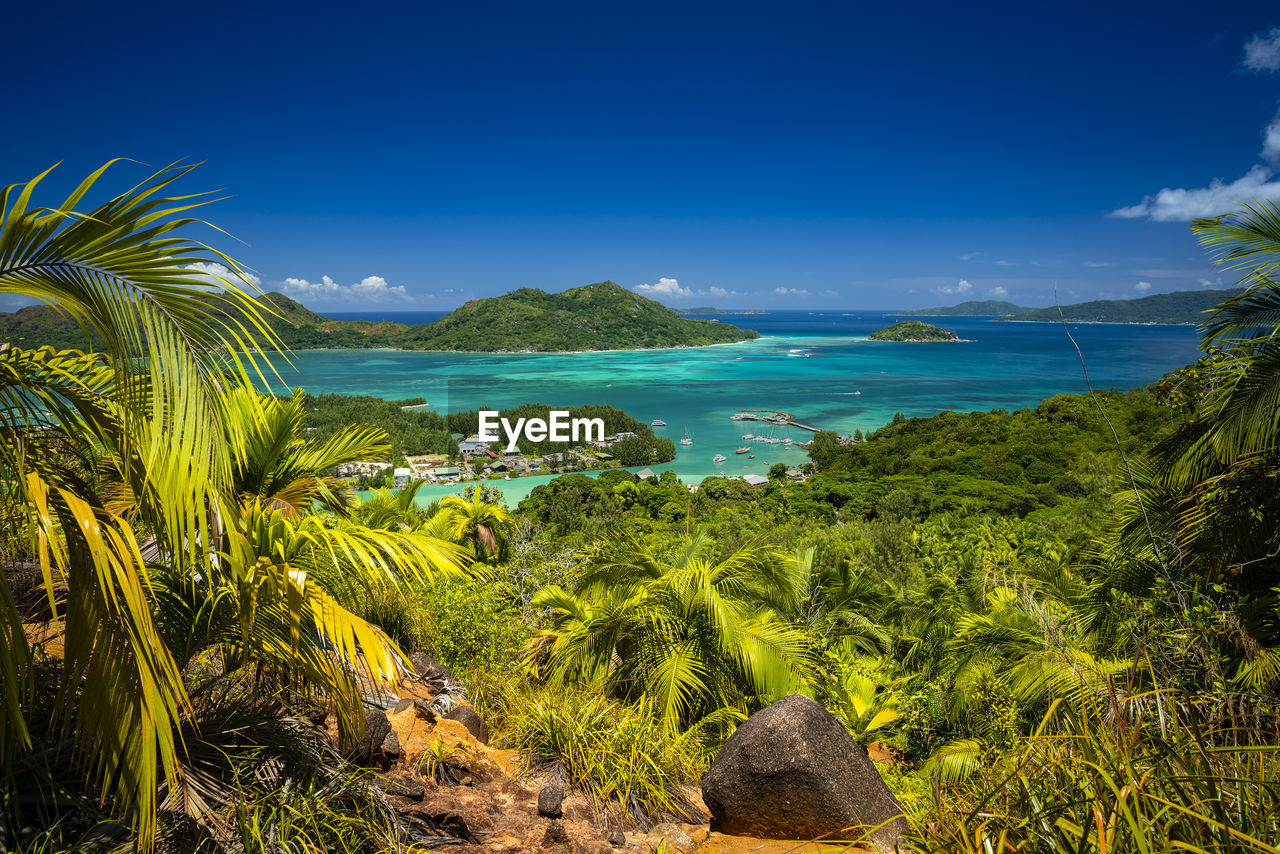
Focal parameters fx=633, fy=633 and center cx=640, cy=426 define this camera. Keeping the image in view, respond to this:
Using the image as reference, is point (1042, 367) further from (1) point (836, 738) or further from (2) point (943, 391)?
(1) point (836, 738)

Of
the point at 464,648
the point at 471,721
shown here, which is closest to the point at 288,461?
the point at 471,721

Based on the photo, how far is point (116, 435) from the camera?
227 centimetres

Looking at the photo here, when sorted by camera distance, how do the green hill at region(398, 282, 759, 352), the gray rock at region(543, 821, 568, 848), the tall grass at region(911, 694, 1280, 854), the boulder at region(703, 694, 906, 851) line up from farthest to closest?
the green hill at region(398, 282, 759, 352) → the boulder at region(703, 694, 906, 851) → the gray rock at region(543, 821, 568, 848) → the tall grass at region(911, 694, 1280, 854)

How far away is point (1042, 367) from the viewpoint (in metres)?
118

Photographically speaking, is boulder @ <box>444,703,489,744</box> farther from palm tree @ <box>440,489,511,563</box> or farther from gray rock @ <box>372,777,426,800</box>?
palm tree @ <box>440,489,511,563</box>

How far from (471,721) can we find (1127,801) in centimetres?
406

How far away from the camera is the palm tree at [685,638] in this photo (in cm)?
495

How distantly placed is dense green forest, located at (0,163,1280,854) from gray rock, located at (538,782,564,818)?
0.08m

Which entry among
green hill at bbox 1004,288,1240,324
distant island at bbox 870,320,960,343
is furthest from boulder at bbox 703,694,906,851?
distant island at bbox 870,320,960,343

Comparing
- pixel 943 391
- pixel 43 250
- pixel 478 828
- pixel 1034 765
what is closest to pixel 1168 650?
pixel 1034 765

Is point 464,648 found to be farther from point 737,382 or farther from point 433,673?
point 737,382

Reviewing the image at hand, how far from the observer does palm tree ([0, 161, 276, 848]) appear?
1.84 meters

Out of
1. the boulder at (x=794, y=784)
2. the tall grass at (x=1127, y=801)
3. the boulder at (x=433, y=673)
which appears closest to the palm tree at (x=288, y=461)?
the boulder at (x=433, y=673)

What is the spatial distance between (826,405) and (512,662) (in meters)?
77.4
